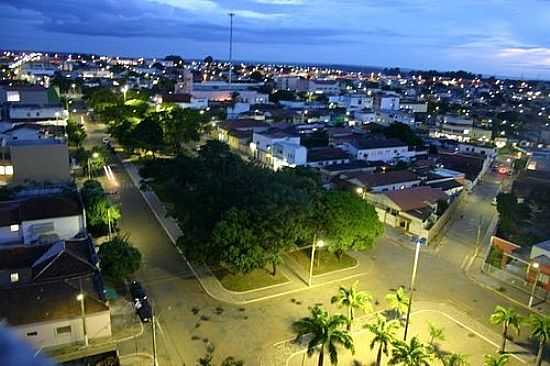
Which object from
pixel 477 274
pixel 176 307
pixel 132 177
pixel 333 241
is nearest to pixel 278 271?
pixel 333 241

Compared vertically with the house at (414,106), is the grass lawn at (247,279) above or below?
below

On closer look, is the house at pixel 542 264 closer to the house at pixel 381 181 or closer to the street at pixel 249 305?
the street at pixel 249 305

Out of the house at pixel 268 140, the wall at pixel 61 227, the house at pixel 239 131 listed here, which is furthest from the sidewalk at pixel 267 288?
the house at pixel 239 131

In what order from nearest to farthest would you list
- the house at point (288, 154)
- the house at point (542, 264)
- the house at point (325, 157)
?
1. the house at point (542, 264)
2. the house at point (288, 154)
3. the house at point (325, 157)

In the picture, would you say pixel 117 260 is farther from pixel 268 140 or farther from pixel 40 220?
pixel 268 140

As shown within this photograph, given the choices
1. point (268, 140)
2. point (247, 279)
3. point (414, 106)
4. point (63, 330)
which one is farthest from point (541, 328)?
point (414, 106)

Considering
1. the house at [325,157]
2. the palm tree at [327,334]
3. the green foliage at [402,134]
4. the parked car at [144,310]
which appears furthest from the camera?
the green foliage at [402,134]

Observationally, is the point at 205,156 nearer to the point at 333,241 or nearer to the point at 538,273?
the point at 333,241
